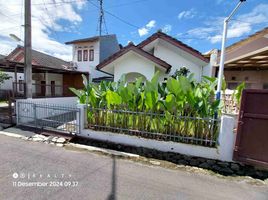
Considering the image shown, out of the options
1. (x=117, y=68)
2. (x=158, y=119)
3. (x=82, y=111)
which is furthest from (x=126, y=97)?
(x=117, y=68)

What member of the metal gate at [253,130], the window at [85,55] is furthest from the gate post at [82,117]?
the window at [85,55]

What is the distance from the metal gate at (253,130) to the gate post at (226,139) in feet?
0.40

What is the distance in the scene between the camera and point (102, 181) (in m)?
3.61

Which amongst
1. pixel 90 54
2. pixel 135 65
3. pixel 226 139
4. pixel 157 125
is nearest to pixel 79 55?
pixel 90 54

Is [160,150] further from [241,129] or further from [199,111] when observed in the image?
[241,129]

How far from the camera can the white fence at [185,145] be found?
4516 millimetres

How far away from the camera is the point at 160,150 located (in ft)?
17.1

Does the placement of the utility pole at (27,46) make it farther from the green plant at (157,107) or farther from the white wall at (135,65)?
the white wall at (135,65)

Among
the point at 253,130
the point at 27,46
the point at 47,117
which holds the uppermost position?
the point at 27,46

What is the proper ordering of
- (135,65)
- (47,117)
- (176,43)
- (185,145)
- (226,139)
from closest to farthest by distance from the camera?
(226,139) < (185,145) < (47,117) < (135,65) < (176,43)

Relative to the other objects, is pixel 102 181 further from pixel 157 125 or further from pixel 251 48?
pixel 251 48

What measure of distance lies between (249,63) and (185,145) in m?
6.61

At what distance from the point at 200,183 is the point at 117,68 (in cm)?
800

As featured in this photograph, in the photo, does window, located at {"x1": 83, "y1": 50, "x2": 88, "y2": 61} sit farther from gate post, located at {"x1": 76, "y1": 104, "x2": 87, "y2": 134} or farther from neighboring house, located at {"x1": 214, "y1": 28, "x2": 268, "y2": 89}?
neighboring house, located at {"x1": 214, "y1": 28, "x2": 268, "y2": 89}
